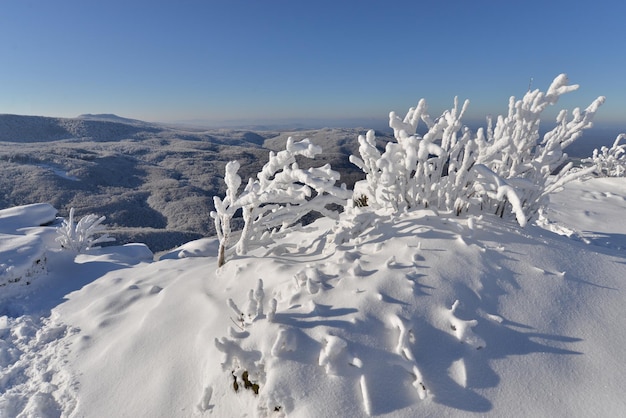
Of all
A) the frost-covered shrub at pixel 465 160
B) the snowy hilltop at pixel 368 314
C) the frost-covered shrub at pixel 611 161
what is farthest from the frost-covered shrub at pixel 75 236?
the frost-covered shrub at pixel 611 161

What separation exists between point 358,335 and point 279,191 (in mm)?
1673

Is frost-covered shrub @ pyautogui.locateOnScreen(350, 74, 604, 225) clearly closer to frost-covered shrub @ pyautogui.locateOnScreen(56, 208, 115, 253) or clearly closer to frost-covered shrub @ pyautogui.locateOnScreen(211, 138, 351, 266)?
frost-covered shrub @ pyautogui.locateOnScreen(211, 138, 351, 266)

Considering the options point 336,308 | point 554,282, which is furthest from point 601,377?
point 336,308

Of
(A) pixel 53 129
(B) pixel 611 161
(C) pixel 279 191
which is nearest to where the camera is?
(C) pixel 279 191

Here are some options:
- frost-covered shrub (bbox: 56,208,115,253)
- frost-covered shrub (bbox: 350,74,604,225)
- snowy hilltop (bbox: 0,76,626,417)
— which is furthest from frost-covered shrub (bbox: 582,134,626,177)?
frost-covered shrub (bbox: 56,208,115,253)

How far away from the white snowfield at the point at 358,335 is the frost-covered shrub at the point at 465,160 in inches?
11.8

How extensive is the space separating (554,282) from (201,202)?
2062 centimetres

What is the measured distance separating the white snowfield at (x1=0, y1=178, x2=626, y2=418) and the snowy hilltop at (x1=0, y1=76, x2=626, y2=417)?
1 centimetres

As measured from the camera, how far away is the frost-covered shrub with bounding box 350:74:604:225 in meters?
3.15

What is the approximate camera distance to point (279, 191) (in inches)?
127

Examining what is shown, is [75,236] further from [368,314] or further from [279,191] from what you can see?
[368,314]

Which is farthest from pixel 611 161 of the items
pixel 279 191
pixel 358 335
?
pixel 358 335

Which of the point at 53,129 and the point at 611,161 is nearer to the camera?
the point at 611,161

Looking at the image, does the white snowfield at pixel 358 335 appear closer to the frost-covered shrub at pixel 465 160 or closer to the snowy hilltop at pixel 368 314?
the snowy hilltop at pixel 368 314
